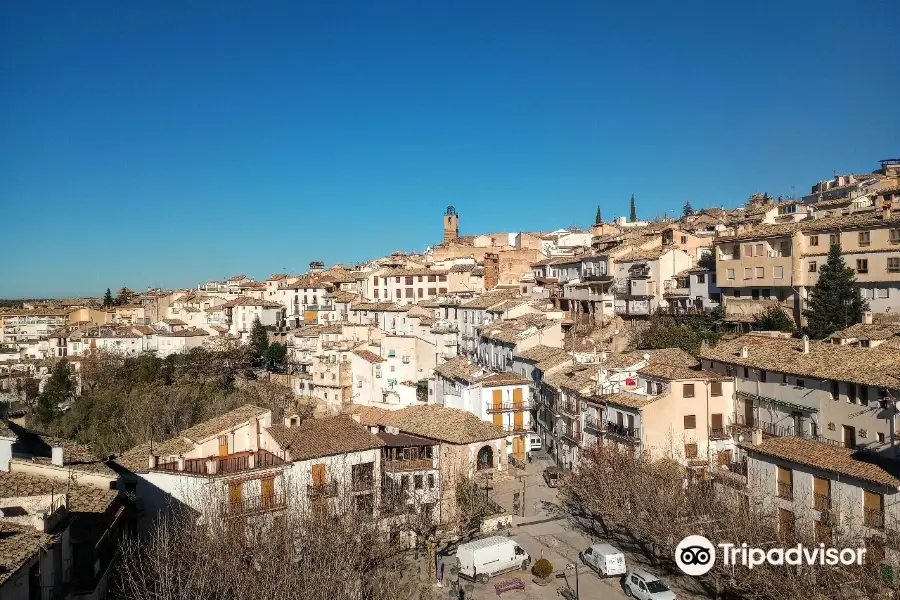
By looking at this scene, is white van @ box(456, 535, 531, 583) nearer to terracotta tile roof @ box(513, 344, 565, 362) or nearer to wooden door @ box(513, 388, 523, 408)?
wooden door @ box(513, 388, 523, 408)

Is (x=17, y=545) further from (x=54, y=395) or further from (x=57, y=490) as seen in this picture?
(x=54, y=395)

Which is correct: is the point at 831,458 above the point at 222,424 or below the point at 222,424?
below

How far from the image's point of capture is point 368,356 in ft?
166

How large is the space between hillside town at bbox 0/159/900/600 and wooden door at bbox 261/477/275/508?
0.31 feet

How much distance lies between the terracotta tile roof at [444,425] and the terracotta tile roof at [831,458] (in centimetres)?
1186

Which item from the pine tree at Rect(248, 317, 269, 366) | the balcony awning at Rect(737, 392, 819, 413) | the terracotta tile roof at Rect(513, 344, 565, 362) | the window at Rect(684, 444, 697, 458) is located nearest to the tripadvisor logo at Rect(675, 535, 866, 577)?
the window at Rect(684, 444, 697, 458)

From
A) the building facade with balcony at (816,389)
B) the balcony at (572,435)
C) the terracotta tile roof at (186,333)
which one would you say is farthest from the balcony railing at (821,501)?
the terracotta tile roof at (186,333)

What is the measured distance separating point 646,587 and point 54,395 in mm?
49102

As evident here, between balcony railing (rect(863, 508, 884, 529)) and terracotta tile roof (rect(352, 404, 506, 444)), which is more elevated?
terracotta tile roof (rect(352, 404, 506, 444))

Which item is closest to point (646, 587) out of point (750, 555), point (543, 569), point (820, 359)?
point (750, 555)

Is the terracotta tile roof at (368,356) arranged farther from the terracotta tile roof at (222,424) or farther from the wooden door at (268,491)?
the wooden door at (268,491)

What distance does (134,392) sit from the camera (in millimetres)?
53062

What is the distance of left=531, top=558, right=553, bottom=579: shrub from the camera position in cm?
2262

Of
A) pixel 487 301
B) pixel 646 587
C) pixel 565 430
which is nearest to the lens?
pixel 646 587
